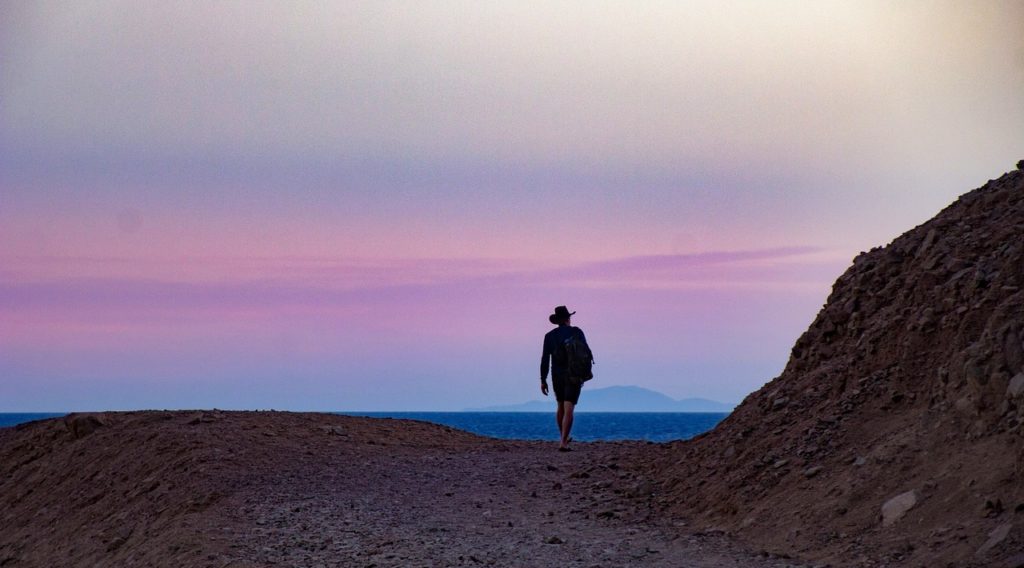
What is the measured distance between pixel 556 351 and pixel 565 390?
0.61m

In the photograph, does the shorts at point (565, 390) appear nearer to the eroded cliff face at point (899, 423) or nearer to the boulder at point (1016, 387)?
the eroded cliff face at point (899, 423)

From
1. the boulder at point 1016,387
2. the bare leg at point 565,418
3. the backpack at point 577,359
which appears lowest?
the bare leg at point 565,418

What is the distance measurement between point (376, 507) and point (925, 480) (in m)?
5.97

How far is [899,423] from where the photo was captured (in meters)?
10.4

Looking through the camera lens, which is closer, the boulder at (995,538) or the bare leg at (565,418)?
the boulder at (995,538)

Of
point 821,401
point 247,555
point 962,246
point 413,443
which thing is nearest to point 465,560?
point 247,555

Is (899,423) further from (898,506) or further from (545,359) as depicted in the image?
(545,359)

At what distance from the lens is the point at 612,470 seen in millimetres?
13719

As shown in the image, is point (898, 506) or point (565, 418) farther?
point (565, 418)

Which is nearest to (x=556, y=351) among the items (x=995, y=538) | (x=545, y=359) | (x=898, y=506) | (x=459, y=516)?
(x=545, y=359)

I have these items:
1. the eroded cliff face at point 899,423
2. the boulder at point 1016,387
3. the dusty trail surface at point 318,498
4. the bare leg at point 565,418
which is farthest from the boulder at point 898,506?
the bare leg at point 565,418

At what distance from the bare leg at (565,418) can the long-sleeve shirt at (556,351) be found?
18.1 inches

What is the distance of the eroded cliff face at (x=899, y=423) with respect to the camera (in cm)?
864

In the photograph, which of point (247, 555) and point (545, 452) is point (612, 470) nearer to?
point (545, 452)
